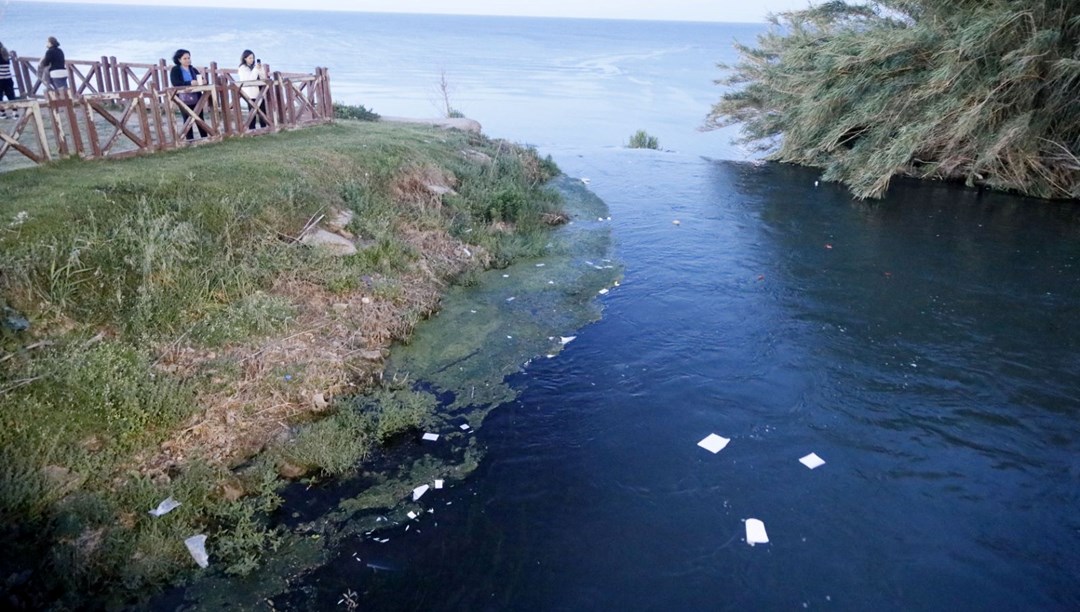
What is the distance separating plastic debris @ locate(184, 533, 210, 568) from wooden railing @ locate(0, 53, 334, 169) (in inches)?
258

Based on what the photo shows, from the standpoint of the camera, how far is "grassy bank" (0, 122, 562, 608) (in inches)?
193

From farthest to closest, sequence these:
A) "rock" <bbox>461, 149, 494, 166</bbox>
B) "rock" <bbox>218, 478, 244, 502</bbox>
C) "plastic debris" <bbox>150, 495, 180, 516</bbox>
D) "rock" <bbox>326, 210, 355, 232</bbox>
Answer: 1. "rock" <bbox>461, 149, 494, 166</bbox>
2. "rock" <bbox>326, 210, 355, 232</bbox>
3. "rock" <bbox>218, 478, 244, 502</bbox>
4. "plastic debris" <bbox>150, 495, 180, 516</bbox>

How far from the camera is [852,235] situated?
43.0 feet

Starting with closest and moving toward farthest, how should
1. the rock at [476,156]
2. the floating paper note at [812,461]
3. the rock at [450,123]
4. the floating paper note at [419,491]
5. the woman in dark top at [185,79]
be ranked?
the floating paper note at [419,491] → the floating paper note at [812,461] → the woman in dark top at [185,79] → the rock at [476,156] → the rock at [450,123]

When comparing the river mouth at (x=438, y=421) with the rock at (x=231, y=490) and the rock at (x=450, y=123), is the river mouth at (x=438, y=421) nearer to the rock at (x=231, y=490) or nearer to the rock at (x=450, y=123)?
the rock at (x=231, y=490)

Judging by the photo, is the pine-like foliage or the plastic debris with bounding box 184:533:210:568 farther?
the pine-like foliage

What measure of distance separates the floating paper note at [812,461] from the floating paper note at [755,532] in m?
0.96

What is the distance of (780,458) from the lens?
6086 millimetres

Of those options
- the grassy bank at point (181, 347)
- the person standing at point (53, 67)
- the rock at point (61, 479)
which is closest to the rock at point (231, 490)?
the grassy bank at point (181, 347)

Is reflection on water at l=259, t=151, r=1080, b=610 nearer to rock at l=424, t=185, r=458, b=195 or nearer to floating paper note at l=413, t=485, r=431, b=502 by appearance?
floating paper note at l=413, t=485, r=431, b=502

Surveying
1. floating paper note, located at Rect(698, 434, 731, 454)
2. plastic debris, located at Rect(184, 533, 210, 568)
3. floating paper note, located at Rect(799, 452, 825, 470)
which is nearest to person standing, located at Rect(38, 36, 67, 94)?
plastic debris, located at Rect(184, 533, 210, 568)

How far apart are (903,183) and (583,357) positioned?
13.9 m

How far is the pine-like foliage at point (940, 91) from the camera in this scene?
1338cm

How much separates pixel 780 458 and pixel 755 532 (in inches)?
41.8
